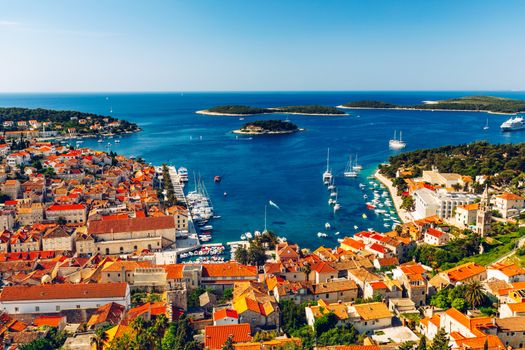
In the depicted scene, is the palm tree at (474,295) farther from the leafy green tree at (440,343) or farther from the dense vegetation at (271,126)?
the dense vegetation at (271,126)

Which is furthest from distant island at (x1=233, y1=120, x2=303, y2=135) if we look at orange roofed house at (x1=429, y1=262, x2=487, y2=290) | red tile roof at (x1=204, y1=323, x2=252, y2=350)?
red tile roof at (x1=204, y1=323, x2=252, y2=350)

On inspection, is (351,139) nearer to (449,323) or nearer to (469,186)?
(469,186)


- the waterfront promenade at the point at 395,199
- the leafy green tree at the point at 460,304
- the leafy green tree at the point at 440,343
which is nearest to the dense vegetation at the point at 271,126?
the waterfront promenade at the point at 395,199

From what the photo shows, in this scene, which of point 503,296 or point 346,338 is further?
point 503,296

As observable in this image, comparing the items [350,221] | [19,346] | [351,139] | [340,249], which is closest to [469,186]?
[350,221]

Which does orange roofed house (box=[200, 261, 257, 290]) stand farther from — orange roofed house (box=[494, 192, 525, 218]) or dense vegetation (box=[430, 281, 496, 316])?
orange roofed house (box=[494, 192, 525, 218])
